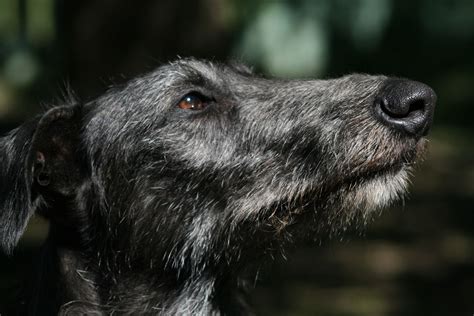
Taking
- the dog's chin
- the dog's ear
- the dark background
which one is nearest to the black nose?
the dog's chin

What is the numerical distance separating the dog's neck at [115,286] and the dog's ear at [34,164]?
37 centimetres

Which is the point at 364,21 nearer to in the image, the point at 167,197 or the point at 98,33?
the point at 98,33

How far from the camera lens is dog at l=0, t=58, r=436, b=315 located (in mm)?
5379

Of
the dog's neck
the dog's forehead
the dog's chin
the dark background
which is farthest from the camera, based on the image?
the dark background

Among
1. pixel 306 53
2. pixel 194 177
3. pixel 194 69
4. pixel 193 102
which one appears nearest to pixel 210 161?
pixel 194 177

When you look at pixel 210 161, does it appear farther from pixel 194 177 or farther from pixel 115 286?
pixel 115 286

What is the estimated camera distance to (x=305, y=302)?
11297 mm

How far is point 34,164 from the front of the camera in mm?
5578

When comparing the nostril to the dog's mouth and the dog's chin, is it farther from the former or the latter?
the dog's chin

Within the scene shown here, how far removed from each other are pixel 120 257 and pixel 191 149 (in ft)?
Result: 2.36

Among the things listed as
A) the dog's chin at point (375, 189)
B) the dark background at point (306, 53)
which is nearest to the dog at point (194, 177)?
the dog's chin at point (375, 189)

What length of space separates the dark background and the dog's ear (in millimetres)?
3714

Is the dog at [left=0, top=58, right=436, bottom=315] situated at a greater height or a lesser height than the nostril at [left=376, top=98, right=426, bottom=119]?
lesser

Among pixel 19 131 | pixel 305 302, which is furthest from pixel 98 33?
pixel 19 131
